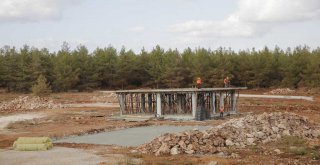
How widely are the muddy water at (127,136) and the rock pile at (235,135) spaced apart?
13.9 feet

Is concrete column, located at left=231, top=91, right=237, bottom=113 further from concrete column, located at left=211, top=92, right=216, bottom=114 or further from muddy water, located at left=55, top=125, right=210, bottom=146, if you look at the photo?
muddy water, located at left=55, top=125, right=210, bottom=146

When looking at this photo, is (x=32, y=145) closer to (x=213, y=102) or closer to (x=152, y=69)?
(x=213, y=102)

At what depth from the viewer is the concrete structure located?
39219 mm

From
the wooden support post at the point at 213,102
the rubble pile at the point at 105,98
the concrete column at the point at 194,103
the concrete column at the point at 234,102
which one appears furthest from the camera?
the rubble pile at the point at 105,98

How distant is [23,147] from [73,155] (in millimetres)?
3397

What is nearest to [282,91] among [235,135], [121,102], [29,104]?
[121,102]

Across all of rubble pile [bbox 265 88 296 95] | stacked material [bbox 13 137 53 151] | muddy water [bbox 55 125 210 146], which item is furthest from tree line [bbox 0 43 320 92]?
stacked material [bbox 13 137 53 151]

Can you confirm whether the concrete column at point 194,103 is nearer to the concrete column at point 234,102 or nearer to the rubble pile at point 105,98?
the concrete column at point 234,102

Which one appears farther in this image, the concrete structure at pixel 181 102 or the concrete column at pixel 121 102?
the concrete column at pixel 121 102

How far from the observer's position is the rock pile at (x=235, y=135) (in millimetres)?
22125

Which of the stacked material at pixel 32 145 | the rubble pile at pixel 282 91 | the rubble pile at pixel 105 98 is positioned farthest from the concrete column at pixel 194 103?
the rubble pile at pixel 282 91

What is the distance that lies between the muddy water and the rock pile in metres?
4.24

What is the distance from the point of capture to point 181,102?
138 ft

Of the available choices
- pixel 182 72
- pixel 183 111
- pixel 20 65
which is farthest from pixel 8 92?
pixel 183 111
